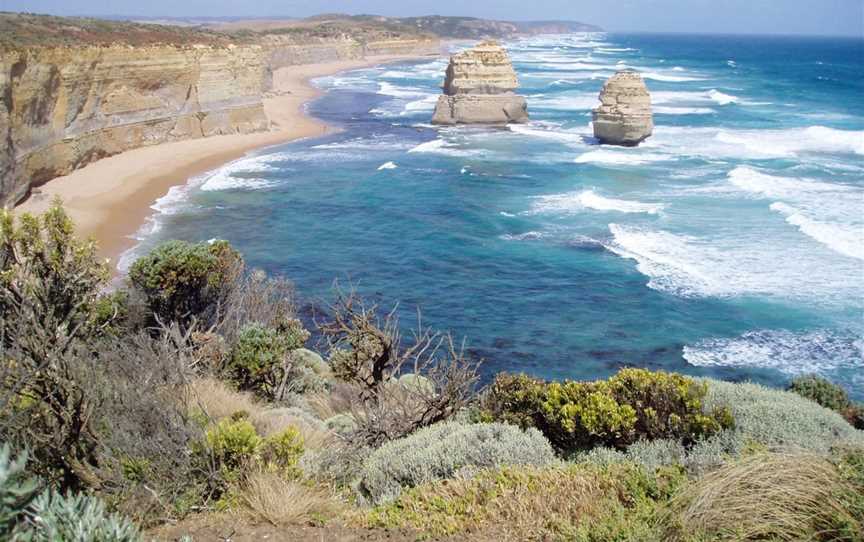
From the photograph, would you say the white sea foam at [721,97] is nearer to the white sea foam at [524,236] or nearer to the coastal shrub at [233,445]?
the white sea foam at [524,236]

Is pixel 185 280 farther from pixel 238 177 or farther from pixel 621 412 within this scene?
pixel 238 177

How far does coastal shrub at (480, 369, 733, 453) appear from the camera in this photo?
26.8ft

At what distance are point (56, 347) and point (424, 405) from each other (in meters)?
4.32

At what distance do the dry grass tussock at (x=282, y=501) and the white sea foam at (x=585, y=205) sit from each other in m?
24.6

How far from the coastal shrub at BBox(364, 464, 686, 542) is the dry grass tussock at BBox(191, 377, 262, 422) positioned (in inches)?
137

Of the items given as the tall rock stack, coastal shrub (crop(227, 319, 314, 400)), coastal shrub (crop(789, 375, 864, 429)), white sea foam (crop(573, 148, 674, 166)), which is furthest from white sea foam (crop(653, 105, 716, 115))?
coastal shrub (crop(227, 319, 314, 400))

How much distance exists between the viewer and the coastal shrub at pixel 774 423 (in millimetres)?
7702

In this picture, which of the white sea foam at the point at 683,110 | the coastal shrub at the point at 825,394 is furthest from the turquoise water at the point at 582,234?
the white sea foam at the point at 683,110

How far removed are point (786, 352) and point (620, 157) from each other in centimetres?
2480

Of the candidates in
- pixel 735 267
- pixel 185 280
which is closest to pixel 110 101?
pixel 185 280

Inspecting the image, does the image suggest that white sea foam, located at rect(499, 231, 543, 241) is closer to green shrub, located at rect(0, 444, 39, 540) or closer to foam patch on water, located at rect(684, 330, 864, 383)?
foam patch on water, located at rect(684, 330, 864, 383)

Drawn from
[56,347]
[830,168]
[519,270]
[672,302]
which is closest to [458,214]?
[519,270]

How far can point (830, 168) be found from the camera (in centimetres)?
3691

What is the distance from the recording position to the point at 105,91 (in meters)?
37.9
